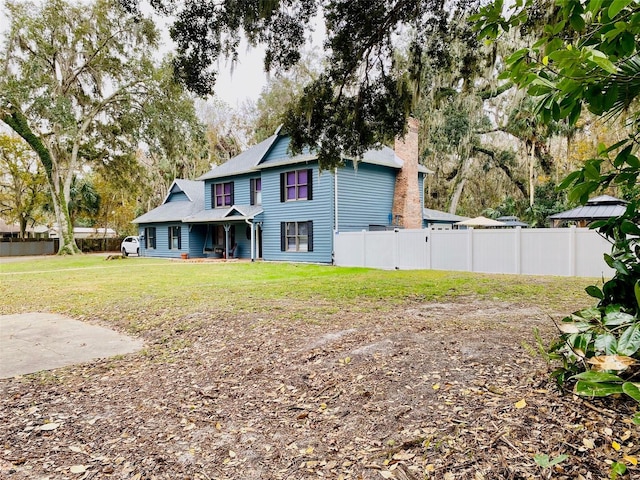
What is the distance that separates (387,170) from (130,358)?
16.5 meters

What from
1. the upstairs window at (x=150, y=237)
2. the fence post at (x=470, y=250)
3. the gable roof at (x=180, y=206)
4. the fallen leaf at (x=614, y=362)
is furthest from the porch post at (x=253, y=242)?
the fallen leaf at (x=614, y=362)

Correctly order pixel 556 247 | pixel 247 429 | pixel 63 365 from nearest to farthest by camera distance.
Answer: pixel 247 429 → pixel 63 365 → pixel 556 247

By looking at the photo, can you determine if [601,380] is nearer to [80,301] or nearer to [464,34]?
[464,34]

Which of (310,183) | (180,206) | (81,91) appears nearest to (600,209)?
(310,183)

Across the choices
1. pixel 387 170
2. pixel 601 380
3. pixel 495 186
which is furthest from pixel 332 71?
pixel 495 186

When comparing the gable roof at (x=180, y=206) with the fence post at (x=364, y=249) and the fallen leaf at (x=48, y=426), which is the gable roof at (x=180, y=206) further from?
the fallen leaf at (x=48, y=426)

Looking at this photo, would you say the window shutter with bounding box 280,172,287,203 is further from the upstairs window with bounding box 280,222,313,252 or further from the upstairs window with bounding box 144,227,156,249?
the upstairs window with bounding box 144,227,156,249

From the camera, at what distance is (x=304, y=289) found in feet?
30.4

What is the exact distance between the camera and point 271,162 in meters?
19.5

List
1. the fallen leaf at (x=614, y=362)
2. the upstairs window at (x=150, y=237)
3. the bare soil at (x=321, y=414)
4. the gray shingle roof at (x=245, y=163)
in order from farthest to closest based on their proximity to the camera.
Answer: the upstairs window at (x=150, y=237) → the gray shingle roof at (x=245, y=163) → the bare soil at (x=321, y=414) → the fallen leaf at (x=614, y=362)

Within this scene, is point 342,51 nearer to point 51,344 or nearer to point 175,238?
point 51,344

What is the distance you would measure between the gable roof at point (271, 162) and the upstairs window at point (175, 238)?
359 cm

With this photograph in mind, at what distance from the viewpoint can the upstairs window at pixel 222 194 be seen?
2275cm

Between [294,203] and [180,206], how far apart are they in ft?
32.1
